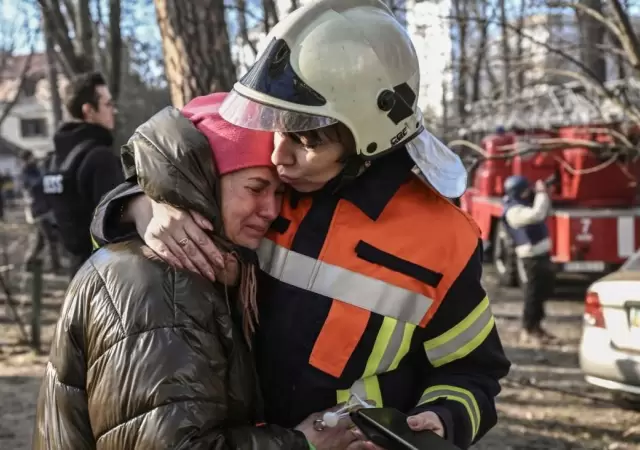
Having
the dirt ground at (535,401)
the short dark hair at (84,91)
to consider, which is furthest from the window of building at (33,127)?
the short dark hair at (84,91)

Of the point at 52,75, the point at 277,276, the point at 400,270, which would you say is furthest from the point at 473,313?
the point at 52,75

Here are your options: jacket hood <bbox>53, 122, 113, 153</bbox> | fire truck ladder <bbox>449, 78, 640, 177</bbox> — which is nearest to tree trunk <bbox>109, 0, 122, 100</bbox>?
jacket hood <bbox>53, 122, 113, 153</bbox>

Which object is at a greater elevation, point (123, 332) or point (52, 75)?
point (52, 75)

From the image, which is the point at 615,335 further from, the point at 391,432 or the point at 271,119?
the point at 271,119

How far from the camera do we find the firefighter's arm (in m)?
7.61

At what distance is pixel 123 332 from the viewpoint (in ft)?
5.06

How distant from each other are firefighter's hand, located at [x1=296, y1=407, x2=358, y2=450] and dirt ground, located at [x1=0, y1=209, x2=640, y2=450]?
3.63 metres

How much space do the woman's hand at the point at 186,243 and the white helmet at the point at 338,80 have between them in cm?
26

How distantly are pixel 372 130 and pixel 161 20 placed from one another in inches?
112

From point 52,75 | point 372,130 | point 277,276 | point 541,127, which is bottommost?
point 277,276

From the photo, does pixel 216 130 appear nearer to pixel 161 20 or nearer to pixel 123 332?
pixel 123 332

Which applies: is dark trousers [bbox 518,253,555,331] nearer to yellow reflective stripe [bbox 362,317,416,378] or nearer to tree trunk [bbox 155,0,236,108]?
tree trunk [bbox 155,0,236,108]

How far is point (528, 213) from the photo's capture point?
7.63m

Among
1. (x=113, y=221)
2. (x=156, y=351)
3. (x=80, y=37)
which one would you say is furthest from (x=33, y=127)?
(x=156, y=351)
